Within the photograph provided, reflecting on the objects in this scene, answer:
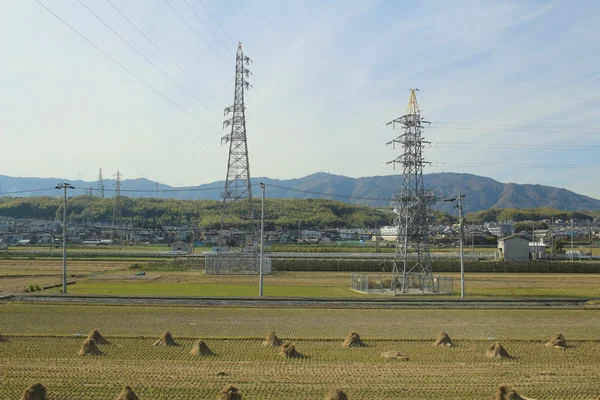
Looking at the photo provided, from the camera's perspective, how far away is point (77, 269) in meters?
60.7

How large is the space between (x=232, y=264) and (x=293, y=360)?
1621 inches

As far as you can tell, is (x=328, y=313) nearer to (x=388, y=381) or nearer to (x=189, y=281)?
(x=388, y=381)

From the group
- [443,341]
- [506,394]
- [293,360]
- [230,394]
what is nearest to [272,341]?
[293,360]

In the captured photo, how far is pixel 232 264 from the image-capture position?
191 feet

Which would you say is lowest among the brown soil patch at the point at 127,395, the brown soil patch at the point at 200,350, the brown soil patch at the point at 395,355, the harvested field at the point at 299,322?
the harvested field at the point at 299,322

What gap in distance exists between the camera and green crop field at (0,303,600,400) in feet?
46.6

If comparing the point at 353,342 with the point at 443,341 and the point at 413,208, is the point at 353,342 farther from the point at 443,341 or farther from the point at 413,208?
the point at 413,208

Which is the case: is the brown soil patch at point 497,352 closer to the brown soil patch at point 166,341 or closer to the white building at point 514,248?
the brown soil patch at point 166,341

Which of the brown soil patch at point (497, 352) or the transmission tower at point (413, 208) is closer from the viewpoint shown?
the brown soil patch at point (497, 352)

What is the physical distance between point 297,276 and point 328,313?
27310 mm

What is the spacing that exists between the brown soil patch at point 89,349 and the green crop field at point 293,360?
0.33 metres

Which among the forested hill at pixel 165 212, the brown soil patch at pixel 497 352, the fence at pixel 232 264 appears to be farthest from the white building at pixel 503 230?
the brown soil patch at pixel 497 352

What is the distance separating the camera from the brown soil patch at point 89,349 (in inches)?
699

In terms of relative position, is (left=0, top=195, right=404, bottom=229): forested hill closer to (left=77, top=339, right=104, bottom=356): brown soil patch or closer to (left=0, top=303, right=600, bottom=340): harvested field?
(left=0, top=303, right=600, bottom=340): harvested field
